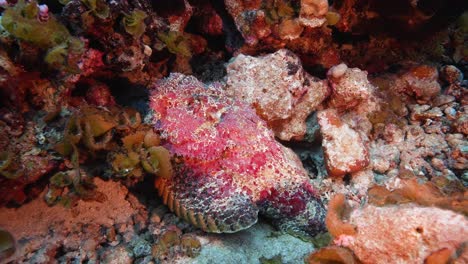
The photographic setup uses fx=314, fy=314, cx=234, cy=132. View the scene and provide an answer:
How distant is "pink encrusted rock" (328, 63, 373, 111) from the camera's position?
3.24 m

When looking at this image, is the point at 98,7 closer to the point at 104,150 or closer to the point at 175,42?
the point at 175,42

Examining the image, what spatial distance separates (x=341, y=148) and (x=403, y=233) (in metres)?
1.59

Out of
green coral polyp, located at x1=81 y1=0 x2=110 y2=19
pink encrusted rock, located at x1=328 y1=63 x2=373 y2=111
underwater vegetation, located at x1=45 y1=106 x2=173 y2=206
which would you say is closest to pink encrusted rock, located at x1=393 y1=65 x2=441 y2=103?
pink encrusted rock, located at x1=328 y1=63 x2=373 y2=111

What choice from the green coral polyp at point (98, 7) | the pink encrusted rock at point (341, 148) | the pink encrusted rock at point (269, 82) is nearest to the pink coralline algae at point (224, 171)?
the pink encrusted rock at point (269, 82)

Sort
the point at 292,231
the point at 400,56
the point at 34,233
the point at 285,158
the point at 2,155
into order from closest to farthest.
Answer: the point at 2,155 < the point at 34,233 < the point at 292,231 < the point at 285,158 < the point at 400,56

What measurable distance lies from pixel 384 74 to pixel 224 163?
2.29 metres

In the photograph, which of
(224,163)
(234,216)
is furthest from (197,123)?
(234,216)

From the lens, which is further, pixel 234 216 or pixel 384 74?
pixel 384 74

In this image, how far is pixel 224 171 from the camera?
259 cm

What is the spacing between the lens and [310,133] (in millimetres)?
3330

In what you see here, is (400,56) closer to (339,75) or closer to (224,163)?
(339,75)

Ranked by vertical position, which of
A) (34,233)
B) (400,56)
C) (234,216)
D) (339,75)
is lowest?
(34,233)

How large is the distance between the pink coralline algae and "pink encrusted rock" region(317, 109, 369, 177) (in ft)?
1.28

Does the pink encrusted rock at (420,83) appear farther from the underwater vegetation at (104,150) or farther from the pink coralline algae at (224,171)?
the underwater vegetation at (104,150)
